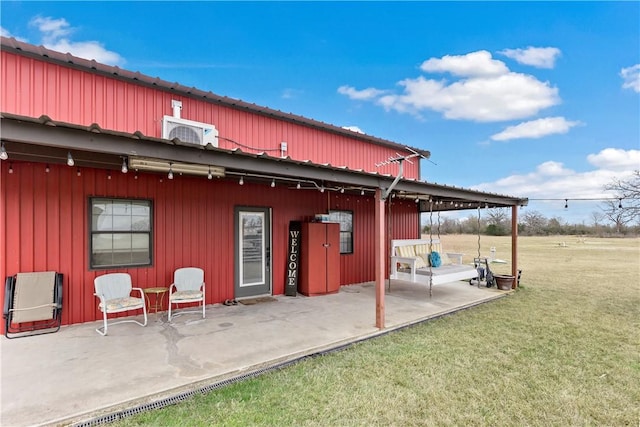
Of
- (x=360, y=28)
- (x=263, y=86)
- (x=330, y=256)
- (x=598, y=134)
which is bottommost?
(x=330, y=256)

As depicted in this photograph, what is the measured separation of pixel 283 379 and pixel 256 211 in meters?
3.89

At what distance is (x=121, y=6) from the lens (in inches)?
284

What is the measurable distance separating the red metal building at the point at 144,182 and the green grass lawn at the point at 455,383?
2.18 metres

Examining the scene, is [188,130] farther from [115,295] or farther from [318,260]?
[318,260]

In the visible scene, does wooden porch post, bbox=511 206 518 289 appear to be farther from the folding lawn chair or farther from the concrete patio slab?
the folding lawn chair

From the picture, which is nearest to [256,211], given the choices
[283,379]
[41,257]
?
[41,257]

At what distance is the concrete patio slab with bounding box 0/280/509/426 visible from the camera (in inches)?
104

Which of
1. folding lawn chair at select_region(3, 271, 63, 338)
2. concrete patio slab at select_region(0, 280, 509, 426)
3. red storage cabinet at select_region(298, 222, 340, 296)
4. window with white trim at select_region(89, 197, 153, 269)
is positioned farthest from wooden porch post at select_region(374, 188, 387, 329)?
folding lawn chair at select_region(3, 271, 63, 338)

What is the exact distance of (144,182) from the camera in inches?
205

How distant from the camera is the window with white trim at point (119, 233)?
486cm

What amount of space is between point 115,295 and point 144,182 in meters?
1.79

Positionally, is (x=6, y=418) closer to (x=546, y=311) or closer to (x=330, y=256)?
(x=330, y=256)

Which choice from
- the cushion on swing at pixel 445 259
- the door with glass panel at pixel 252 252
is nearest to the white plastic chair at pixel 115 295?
the door with glass panel at pixel 252 252

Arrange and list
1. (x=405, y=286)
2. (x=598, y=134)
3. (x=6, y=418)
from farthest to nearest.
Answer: (x=598, y=134), (x=405, y=286), (x=6, y=418)
